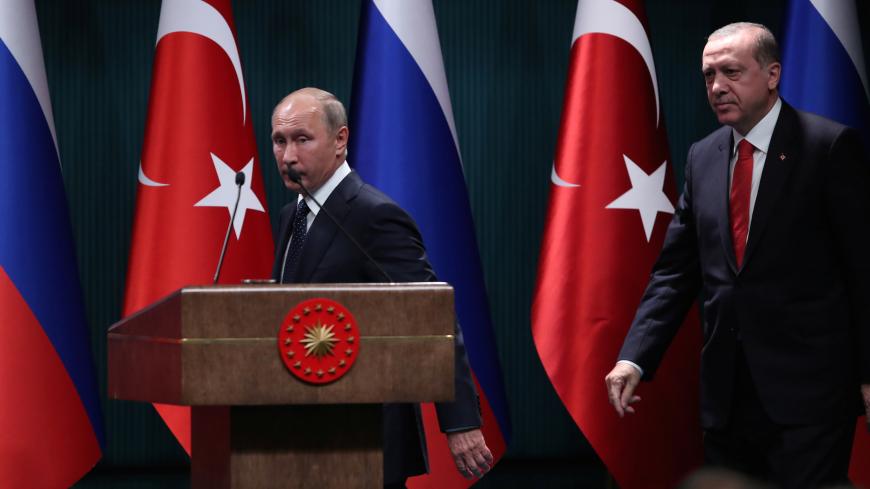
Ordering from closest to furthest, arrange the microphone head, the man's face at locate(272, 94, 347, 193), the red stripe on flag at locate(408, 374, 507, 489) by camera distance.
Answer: the microphone head
the man's face at locate(272, 94, 347, 193)
the red stripe on flag at locate(408, 374, 507, 489)

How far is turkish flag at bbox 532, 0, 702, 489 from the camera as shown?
352 centimetres

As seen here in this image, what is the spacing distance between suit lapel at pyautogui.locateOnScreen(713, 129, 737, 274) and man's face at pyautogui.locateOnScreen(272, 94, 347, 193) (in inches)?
34.3

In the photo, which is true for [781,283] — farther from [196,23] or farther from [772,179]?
[196,23]

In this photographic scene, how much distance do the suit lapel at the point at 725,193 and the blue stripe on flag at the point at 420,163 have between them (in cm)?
120

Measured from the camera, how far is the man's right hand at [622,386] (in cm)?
256

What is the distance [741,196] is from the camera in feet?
8.26

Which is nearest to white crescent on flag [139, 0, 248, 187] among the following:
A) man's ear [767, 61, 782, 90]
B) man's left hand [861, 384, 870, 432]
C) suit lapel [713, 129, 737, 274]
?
suit lapel [713, 129, 737, 274]

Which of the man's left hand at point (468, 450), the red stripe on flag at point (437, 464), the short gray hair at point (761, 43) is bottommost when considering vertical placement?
the red stripe on flag at point (437, 464)

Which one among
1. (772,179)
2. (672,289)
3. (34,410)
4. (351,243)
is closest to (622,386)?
(672,289)

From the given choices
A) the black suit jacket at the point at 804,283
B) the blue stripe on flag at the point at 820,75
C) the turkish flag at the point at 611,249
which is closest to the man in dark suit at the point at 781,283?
the black suit jacket at the point at 804,283

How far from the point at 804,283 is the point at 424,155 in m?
1.48

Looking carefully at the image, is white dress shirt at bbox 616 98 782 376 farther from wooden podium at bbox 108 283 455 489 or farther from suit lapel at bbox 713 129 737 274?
wooden podium at bbox 108 283 455 489

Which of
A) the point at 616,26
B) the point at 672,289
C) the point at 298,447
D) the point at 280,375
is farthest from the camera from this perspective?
the point at 616,26

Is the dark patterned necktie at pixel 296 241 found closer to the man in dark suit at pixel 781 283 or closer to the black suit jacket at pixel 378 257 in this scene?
the black suit jacket at pixel 378 257
